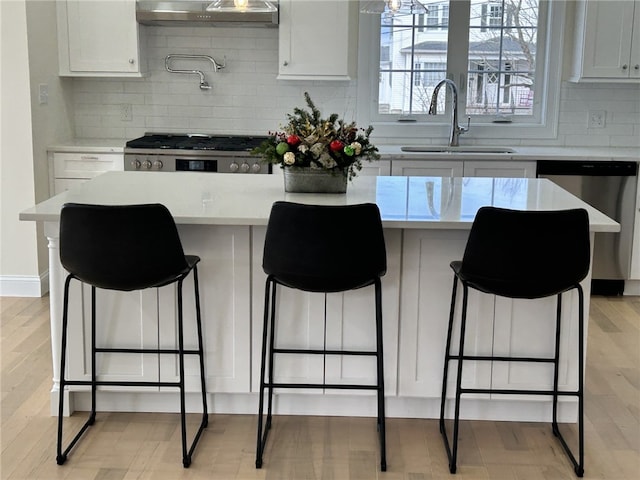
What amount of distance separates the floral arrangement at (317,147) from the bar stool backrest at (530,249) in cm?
71

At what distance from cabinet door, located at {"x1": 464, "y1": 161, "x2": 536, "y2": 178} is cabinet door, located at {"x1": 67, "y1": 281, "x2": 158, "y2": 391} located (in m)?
2.64

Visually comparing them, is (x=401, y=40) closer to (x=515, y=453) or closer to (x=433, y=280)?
(x=433, y=280)

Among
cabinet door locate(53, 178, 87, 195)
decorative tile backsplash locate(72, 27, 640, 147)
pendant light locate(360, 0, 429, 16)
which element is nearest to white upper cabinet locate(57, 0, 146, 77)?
decorative tile backsplash locate(72, 27, 640, 147)

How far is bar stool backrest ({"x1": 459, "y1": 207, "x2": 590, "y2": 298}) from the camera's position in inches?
111

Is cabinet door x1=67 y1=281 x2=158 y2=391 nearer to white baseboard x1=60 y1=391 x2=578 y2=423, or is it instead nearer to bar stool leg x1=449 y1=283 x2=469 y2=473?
white baseboard x1=60 y1=391 x2=578 y2=423

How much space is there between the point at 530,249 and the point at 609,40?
122 inches

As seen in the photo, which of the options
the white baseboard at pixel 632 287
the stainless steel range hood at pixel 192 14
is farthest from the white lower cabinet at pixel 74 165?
the white baseboard at pixel 632 287

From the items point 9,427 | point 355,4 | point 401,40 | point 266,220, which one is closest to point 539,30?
point 401,40

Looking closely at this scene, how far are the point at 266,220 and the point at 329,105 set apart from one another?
295 cm

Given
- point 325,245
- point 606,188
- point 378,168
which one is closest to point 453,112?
point 378,168

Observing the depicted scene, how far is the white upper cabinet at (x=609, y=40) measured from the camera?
5276 mm

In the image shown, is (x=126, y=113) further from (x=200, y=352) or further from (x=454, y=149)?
(x=200, y=352)

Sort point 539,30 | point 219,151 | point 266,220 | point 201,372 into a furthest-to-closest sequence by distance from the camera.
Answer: point 539,30, point 219,151, point 201,372, point 266,220

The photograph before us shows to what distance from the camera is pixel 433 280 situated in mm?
3287
